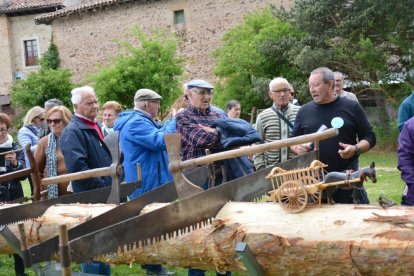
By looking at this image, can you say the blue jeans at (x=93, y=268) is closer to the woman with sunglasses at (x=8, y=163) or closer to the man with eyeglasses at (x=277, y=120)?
the man with eyeglasses at (x=277, y=120)

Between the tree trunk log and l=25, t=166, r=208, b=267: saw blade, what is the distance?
28 cm

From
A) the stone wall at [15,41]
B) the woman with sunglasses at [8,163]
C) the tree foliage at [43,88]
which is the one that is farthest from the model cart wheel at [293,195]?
the stone wall at [15,41]

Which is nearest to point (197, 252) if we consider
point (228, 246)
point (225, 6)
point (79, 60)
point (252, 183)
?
point (228, 246)

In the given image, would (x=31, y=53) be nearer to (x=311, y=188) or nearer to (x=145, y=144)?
(x=145, y=144)

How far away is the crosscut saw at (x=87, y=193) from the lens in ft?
14.3

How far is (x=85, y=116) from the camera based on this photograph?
534cm

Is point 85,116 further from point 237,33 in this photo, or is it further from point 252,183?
point 237,33

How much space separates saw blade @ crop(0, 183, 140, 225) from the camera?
14.6 feet

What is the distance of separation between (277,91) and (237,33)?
18.3m

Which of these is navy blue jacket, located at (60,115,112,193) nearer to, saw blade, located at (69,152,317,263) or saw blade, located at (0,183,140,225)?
saw blade, located at (0,183,140,225)

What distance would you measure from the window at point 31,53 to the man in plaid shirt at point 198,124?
3311 cm

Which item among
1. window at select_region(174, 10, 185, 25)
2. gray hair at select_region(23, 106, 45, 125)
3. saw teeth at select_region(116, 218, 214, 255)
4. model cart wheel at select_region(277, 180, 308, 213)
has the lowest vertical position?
saw teeth at select_region(116, 218, 214, 255)

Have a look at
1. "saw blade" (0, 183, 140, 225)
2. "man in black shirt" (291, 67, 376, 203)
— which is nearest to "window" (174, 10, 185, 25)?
"man in black shirt" (291, 67, 376, 203)

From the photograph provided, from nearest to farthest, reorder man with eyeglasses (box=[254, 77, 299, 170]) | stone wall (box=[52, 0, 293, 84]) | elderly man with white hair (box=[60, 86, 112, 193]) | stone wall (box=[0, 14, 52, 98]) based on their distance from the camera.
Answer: elderly man with white hair (box=[60, 86, 112, 193])
man with eyeglasses (box=[254, 77, 299, 170])
stone wall (box=[52, 0, 293, 84])
stone wall (box=[0, 14, 52, 98])
